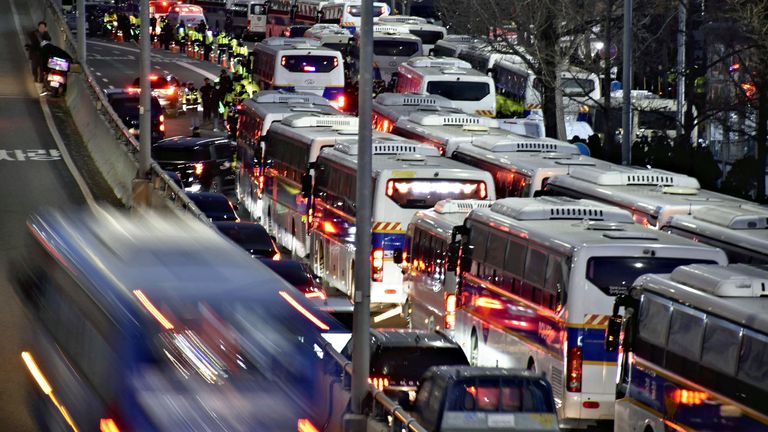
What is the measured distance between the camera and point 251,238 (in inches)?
1097

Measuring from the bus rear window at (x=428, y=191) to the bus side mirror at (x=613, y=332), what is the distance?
11.0m

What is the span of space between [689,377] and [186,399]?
5.73 meters

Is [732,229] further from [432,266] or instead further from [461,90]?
[461,90]

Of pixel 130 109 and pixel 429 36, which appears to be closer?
pixel 130 109

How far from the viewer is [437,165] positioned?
2975 cm

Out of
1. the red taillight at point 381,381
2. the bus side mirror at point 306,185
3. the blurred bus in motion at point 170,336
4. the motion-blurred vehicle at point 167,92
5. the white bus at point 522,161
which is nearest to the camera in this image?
the blurred bus in motion at point 170,336

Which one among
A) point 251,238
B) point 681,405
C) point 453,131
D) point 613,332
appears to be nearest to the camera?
point 681,405

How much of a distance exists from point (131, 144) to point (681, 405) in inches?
855

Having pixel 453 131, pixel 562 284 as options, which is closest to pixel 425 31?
pixel 453 131

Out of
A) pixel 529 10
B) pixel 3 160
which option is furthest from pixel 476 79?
pixel 3 160

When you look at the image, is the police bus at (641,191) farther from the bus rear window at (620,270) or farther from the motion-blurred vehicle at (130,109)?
the motion-blurred vehicle at (130,109)

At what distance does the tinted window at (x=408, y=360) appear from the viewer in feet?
60.4

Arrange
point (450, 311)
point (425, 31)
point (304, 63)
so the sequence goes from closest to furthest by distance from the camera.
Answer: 1. point (450, 311)
2. point (304, 63)
3. point (425, 31)

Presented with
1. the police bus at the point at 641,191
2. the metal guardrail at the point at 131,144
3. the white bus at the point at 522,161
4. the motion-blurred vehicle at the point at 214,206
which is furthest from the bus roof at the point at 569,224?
the motion-blurred vehicle at the point at 214,206
